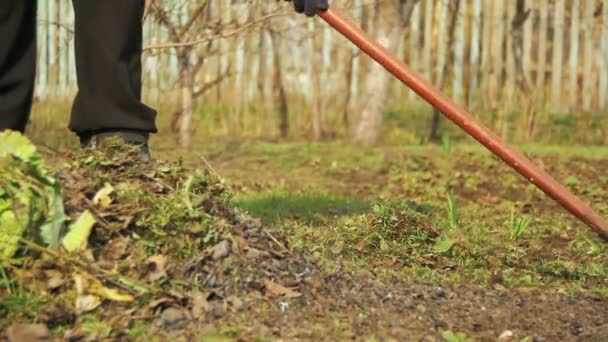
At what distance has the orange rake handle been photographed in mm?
3887

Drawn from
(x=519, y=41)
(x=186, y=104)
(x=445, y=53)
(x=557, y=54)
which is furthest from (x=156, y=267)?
(x=557, y=54)

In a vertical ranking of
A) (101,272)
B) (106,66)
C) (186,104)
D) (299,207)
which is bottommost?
(299,207)

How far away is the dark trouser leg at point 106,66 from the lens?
3861mm

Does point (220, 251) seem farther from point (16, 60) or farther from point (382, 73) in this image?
point (382, 73)

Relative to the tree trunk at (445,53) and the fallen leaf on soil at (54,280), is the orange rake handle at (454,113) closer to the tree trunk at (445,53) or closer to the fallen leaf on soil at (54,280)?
the fallen leaf on soil at (54,280)

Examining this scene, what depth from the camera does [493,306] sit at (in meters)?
3.58

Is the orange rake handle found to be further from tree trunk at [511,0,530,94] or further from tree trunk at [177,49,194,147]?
tree trunk at [511,0,530,94]

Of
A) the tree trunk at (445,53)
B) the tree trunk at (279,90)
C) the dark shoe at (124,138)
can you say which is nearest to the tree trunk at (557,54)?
the tree trunk at (445,53)

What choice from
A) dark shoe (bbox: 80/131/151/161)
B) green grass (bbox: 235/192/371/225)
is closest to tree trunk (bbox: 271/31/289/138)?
green grass (bbox: 235/192/371/225)

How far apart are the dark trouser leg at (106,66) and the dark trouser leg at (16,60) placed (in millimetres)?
170

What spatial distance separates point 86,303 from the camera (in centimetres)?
306

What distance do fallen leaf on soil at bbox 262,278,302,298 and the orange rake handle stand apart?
95 cm

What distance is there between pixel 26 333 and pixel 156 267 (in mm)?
417

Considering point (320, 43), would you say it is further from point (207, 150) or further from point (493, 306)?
point (493, 306)
